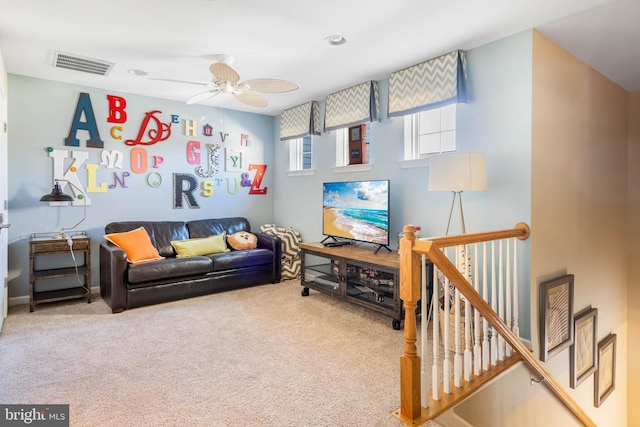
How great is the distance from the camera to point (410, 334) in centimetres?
186

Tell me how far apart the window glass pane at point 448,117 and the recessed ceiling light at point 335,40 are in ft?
3.97

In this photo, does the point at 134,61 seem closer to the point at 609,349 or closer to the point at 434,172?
the point at 434,172

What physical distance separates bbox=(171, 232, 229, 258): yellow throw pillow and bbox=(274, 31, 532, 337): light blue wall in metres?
2.19

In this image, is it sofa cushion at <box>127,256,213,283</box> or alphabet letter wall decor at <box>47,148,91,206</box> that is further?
alphabet letter wall decor at <box>47,148,91,206</box>

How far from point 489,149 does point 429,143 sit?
0.73 meters

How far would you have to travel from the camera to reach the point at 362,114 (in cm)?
408

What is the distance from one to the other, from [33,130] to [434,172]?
13.9ft

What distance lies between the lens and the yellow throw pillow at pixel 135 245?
12.9 ft

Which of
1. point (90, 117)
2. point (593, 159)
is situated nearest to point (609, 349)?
point (593, 159)

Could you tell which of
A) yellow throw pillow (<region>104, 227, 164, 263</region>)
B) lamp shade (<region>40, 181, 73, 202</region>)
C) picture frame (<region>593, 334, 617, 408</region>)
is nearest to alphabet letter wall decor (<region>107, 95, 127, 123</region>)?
lamp shade (<region>40, 181, 73, 202</region>)

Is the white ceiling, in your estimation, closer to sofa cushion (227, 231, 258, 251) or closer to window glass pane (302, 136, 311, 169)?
window glass pane (302, 136, 311, 169)

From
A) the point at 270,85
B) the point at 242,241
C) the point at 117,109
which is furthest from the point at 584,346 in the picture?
the point at 117,109

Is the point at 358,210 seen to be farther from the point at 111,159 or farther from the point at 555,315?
the point at 111,159

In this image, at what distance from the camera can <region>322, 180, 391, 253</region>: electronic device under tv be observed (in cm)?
369
